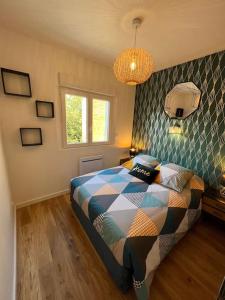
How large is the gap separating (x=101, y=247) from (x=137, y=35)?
8.34ft

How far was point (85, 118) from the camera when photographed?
8.87 feet

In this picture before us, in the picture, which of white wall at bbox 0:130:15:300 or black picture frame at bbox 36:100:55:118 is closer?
white wall at bbox 0:130:15:300

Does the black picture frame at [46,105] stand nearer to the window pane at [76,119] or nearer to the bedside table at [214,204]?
the window pane at [76,119]

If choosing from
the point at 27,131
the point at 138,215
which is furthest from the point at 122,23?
the point at 138,215

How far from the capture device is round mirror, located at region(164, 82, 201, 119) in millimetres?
2294

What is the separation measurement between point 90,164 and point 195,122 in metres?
2.10

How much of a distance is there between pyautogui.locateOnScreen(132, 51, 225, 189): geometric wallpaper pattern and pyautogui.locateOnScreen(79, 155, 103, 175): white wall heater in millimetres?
1144

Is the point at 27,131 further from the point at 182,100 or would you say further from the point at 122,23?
the point at 182,100

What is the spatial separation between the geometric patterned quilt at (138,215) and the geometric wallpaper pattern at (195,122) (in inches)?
14.9

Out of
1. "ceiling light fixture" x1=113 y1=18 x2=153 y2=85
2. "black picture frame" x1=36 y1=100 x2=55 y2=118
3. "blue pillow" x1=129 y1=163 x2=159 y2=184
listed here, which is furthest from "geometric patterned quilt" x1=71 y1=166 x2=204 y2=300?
"ceiling light fixture" x1=113 y1=18 x2=153 y2=85

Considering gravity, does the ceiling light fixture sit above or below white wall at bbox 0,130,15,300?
above

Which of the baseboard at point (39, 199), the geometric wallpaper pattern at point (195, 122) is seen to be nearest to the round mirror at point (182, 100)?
the geometric wallpaper pattern at point (195, 122)

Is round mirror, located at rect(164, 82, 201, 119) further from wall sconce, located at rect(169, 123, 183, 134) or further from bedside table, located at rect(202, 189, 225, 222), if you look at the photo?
bedside table, located at rect(202, 189, 225, 222)

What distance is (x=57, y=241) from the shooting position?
1.68 meters
